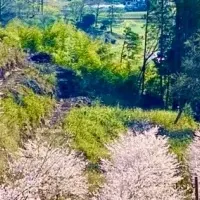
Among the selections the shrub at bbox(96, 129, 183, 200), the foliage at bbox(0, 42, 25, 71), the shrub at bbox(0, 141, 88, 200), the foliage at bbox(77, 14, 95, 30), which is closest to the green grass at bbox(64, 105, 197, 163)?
the shrub at bbox(96, 129, 183, 200)

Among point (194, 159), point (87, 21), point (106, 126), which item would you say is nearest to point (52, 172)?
point (194, 159)

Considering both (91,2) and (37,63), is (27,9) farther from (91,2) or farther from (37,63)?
(37,63)

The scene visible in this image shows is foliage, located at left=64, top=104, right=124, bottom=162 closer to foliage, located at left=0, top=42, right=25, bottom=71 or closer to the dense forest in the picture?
the dense forest

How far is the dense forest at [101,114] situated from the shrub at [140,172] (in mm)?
54

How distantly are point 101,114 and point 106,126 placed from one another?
1744 millimetres

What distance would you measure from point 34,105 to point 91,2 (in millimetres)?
73849

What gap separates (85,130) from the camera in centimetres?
3475

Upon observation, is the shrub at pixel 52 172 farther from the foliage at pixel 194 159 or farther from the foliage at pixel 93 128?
the foliage at pixel 93 128

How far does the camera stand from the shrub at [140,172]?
20.0 meters

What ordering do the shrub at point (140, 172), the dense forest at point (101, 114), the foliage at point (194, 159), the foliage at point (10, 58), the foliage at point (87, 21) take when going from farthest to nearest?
the foliage at point (87, 21), the foliage at point (10, 58), the foliage at point (194, 159), the dense forest at point (101, 114), the shrub at point (140, 172)

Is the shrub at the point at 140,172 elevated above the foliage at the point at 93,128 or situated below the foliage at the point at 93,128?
above

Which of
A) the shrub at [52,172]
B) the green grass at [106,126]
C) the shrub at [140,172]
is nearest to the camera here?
the shrub at [140,172]

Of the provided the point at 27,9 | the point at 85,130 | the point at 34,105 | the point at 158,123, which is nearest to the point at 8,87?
the point at 34,105

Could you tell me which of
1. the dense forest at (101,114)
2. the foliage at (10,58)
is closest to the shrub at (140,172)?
the dense forest at (101,114)
